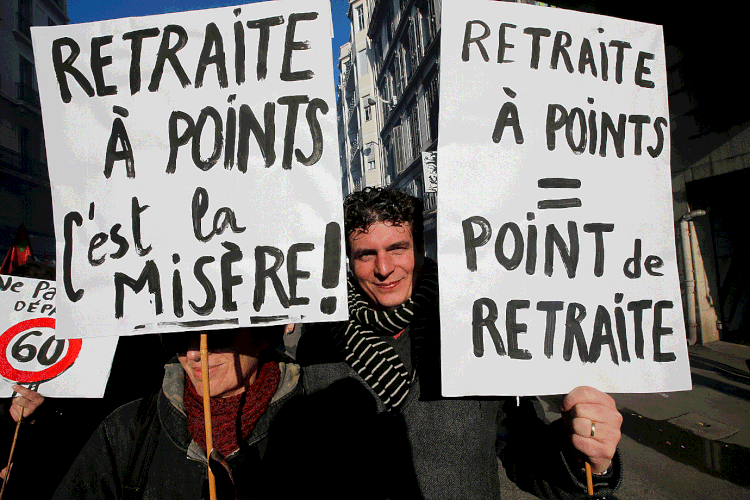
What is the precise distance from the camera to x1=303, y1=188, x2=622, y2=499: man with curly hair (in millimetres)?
1223

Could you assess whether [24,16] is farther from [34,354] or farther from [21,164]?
[34,354]

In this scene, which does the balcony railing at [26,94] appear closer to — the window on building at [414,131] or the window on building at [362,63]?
the window on building at [414,131]

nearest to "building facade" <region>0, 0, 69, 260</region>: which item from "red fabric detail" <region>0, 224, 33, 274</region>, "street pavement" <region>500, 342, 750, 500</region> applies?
"red fabric detail" <region>0, 224, 33, 274</region>

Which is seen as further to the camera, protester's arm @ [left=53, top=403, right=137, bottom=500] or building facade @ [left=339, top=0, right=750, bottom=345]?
building facade @ [left=339, top=0, right=750, bottom=345]

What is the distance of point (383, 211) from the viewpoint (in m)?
1.84

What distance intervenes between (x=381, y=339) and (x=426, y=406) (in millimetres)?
340

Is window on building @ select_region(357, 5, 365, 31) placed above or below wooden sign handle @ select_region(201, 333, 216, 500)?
above

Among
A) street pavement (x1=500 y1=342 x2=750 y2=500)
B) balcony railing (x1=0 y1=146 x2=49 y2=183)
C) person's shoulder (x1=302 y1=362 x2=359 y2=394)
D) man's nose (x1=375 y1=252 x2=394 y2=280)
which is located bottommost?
street pavement (x1=500 y1=342 x2=750 y2=500)

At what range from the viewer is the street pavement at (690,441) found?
3.54 m

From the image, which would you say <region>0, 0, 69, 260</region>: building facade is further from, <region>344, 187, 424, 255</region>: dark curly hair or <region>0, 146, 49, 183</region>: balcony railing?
<region>344, 187, 424, 255</region>: dark curly hair

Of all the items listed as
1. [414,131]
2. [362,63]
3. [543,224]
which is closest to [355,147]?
[362,63]

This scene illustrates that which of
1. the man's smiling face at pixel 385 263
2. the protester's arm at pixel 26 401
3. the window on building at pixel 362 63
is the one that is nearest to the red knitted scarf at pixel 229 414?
the man's smiling face at pixel 385 263

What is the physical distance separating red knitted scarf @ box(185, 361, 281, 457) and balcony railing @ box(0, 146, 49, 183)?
23.4 metres

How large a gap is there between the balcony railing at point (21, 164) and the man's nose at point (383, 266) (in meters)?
23.5
